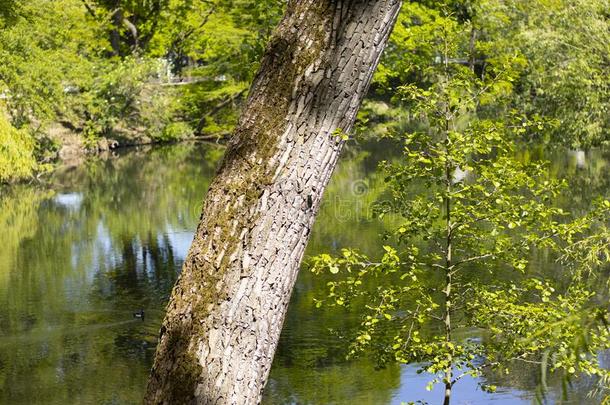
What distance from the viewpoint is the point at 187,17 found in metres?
36.0

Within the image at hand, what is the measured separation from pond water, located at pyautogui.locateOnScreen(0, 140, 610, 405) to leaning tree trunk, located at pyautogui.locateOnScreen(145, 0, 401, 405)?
941 mm

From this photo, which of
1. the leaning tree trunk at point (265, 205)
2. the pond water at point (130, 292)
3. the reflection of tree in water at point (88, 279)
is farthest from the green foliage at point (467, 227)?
the reflection of tree in water at point (88, 279)

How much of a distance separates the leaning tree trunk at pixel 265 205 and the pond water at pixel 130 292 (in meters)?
0.94

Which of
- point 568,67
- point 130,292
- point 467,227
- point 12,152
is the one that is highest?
point 467,227

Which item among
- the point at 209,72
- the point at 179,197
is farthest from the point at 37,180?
the point at 209,72

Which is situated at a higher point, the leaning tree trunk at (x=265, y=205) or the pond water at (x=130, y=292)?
the leaning tree trunk at (x=265, y=205)

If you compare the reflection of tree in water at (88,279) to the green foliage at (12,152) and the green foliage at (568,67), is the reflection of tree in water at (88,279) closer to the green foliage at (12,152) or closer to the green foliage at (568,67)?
the green foliage at (12,152)

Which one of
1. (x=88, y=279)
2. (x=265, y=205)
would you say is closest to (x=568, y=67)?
(x=88, y=279)

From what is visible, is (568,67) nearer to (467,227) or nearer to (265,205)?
(467,227)

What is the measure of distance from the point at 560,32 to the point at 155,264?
908 cm

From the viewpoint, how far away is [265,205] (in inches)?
103

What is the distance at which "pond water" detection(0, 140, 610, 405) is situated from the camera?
10.1 m

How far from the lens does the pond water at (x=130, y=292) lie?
33.2 feet

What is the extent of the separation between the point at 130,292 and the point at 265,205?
468 inches
